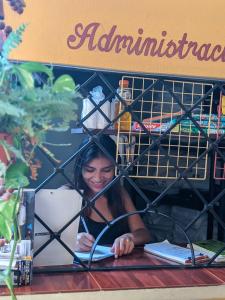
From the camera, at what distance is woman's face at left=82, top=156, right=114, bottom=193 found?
86.4 inches

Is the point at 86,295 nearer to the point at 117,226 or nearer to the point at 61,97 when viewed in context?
the point at 61,97

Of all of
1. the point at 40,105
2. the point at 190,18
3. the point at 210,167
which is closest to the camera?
the point at 40,105

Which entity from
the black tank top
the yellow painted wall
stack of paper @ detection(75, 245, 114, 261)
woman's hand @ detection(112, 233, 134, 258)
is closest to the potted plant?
the yellow painted wall

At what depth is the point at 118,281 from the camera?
126 centimetres

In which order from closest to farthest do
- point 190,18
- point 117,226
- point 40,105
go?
point 40,105, point 190,18, point 117,226

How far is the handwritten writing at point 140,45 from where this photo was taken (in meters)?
1.21

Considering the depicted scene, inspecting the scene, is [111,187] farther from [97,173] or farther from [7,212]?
[7,212]

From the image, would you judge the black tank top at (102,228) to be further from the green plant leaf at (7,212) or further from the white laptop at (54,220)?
the green plant leaf at (7,212)

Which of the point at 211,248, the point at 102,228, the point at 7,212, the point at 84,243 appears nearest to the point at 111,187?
the point at 102,228

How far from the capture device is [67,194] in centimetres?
135

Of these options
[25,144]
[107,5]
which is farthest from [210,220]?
[25,144]

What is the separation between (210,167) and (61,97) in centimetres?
193

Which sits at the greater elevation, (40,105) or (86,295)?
(40,105)

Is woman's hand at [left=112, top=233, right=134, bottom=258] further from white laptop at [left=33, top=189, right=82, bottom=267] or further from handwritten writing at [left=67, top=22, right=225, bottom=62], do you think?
handwritten writing at [left=67, top=22, right=225, bottom=62]
